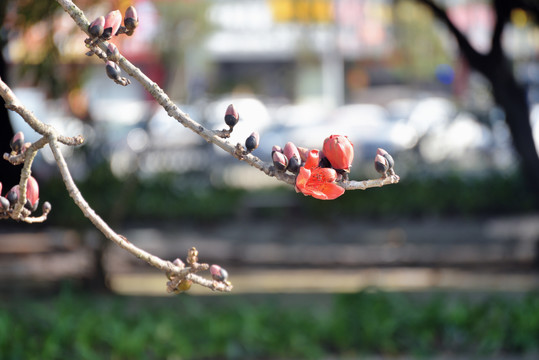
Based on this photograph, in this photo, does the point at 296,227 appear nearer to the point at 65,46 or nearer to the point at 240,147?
the point at 65,46

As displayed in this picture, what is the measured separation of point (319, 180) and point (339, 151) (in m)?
0.07

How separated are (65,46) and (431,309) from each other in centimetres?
339

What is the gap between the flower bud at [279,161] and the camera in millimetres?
1585

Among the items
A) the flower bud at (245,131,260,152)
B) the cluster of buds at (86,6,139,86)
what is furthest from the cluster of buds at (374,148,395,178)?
the cluster of buds at (86,6,139,86)

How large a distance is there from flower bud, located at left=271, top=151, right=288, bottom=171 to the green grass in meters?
3.48

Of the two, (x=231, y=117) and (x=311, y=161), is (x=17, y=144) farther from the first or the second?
(x=311, y=161)

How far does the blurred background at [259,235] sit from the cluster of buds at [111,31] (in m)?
2.70

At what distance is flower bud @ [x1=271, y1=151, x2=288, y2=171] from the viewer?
1585 millimetres

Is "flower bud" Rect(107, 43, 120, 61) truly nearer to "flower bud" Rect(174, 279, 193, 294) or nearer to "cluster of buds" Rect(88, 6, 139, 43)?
"cluster of buds" Rect(88, 6, 139, 43)

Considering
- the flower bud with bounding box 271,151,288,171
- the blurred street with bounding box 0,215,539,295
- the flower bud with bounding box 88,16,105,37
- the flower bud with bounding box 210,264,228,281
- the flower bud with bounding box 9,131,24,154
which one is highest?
the blurred street with bounding box 0,215,539,295

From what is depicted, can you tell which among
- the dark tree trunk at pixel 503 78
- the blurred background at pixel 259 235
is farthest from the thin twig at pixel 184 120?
the dark tree trunk at pixel 503 78

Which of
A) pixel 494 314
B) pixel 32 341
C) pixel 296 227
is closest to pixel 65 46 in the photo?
pixel 32 341

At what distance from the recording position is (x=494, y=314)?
5.39m

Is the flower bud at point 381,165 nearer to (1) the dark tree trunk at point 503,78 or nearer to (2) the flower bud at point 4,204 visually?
(2) the flower bud at point 4,204
